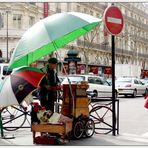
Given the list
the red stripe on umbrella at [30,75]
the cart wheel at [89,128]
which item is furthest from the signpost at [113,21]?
the red stripe on umbrella at [30,75]

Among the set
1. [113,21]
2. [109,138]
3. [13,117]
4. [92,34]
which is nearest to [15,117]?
[13,117]

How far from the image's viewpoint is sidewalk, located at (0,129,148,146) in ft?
30.5

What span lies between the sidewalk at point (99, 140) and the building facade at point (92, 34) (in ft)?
112

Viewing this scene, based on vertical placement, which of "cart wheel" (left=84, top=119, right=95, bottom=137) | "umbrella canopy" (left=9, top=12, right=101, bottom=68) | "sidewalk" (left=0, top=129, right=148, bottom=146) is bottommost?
"sidewalk" (left=0, top=129, right=148, bottom=146)

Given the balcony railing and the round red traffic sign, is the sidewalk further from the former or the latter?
the balcony railing

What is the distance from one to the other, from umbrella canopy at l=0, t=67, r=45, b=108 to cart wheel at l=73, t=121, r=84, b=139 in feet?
3.90

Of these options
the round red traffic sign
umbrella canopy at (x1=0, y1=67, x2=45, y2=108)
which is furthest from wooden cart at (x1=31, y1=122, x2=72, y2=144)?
the round red traffic sign

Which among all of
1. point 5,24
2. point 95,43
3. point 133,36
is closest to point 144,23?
point 133,36

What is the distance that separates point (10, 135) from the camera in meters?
10.5

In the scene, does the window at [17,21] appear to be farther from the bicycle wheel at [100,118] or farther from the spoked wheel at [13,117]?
the bicycle wheel at [100,118]

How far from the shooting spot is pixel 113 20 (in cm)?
1042

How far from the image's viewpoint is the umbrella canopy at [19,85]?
9211 millimetres

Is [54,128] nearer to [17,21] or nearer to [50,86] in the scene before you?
[50,86]

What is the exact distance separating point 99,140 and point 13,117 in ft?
9.56
